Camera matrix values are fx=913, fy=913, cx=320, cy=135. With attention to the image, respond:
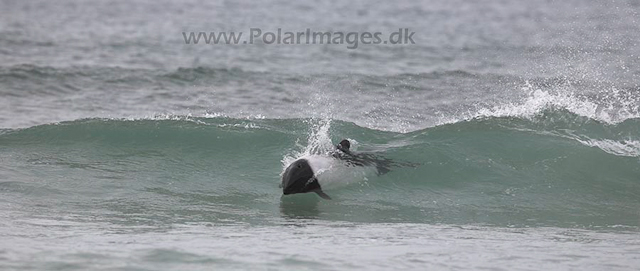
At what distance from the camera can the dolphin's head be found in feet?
32.8

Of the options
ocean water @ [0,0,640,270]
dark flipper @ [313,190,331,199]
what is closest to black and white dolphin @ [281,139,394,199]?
dark flipper @ [313,190,331,199]

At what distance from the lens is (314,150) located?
39.9 ft

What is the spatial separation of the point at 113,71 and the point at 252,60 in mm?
3253

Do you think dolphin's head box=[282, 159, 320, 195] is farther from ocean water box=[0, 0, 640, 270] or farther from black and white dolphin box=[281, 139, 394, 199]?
ocean water box=[0, 0, 640, 270]

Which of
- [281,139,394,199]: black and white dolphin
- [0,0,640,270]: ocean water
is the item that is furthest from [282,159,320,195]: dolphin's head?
[0,0,640,270]: ocean water

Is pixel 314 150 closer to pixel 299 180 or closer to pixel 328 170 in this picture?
pixel 328 170

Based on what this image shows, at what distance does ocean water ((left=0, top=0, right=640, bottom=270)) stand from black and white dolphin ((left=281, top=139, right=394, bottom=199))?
0.15 metres

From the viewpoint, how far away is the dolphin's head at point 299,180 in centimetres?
999

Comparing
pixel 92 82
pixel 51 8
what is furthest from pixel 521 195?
pixel 51 8

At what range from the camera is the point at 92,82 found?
17.9 metres

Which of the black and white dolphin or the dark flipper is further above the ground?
the black and white dolphin

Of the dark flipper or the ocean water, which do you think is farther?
the dark flipper

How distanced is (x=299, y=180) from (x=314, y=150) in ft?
7.16

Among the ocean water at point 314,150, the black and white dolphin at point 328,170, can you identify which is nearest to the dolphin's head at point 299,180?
the black and white dolphin at point 328,170
